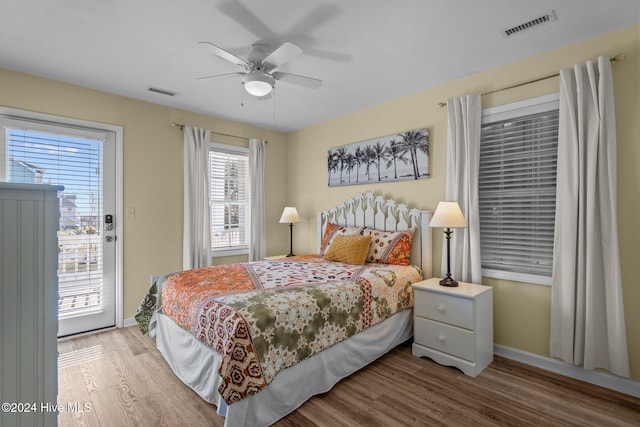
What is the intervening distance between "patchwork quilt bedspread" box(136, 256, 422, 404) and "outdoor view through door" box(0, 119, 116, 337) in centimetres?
93

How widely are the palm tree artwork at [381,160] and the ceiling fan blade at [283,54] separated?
175 cm

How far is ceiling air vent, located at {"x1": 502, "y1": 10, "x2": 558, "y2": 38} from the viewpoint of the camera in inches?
83.3

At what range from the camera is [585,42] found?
7.89 ft

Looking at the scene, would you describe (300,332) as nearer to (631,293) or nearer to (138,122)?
(631,293)

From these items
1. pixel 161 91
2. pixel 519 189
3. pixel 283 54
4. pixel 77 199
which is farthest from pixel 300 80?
pixel 77 199

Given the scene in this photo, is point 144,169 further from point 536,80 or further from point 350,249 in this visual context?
point 536,80

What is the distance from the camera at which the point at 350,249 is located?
3.36 m

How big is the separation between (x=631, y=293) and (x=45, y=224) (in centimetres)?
342

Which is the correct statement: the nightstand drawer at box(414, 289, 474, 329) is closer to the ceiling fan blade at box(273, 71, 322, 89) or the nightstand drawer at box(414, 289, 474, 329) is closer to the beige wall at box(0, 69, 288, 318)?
the ceiling fan blade at box(273, 71, 322, 89)

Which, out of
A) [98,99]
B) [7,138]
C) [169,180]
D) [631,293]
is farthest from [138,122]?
[631,293]

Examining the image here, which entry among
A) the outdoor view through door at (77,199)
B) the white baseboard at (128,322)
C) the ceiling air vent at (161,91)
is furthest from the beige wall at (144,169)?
the ceiling air vent at (161,91)

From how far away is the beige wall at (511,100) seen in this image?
2.21 m

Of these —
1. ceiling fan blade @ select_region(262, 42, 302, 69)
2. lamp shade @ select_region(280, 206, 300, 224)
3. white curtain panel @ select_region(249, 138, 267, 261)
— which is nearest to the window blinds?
ceiling fan blade @ select_region(262, 42, 302, 69)

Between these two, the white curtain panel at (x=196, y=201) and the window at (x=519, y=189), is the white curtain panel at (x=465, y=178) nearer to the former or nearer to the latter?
the window at (x=519, y=189)
